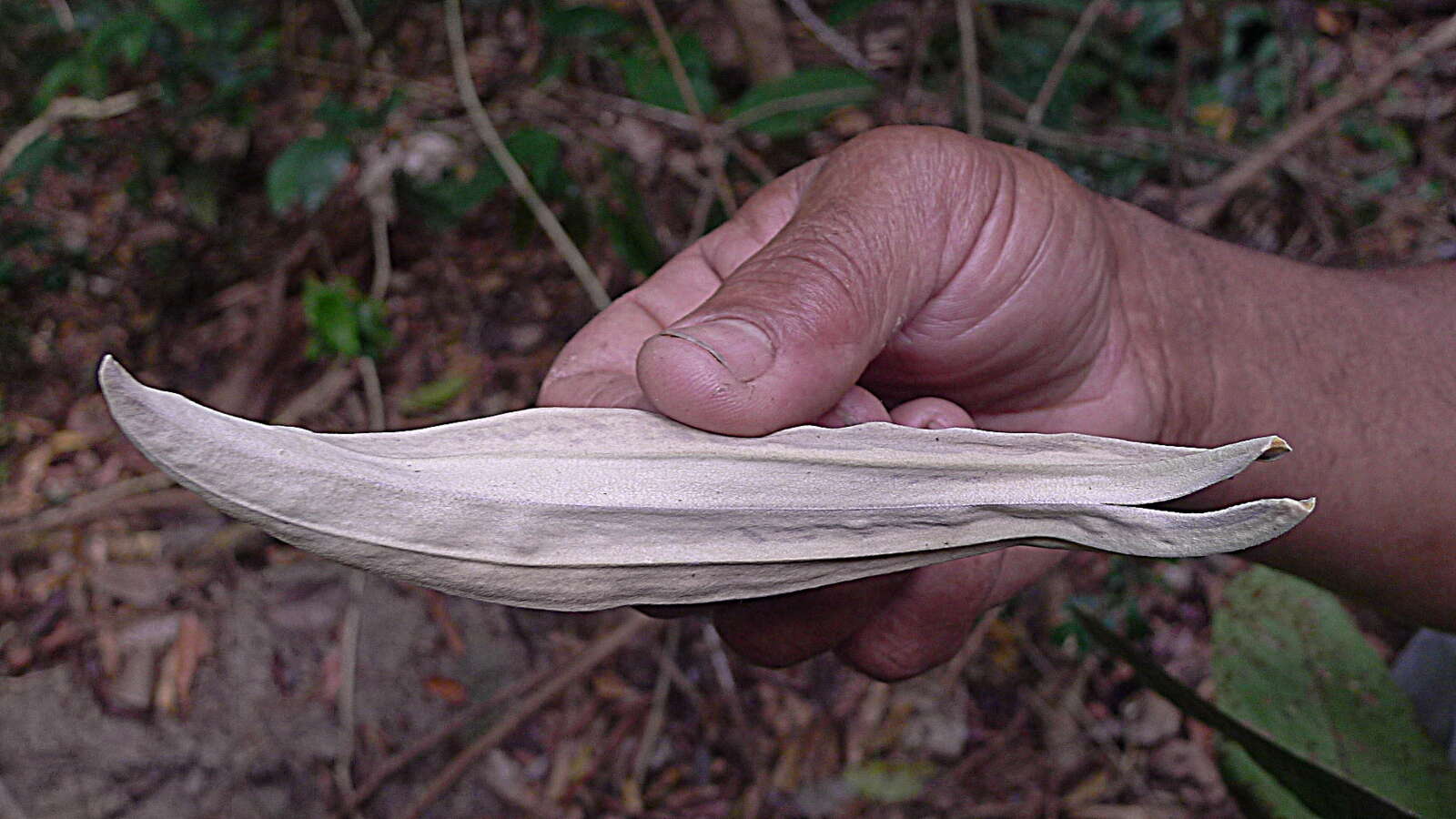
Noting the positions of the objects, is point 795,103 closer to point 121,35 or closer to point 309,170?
point 309,170

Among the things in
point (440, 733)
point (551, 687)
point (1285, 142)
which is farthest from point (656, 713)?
point (1285, 142)

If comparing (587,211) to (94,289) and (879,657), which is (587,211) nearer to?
(879,657)

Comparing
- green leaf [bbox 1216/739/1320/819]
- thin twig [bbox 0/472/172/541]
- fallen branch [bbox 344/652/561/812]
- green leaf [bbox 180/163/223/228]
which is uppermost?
green leaf [bbox 1216/739/1320/819]

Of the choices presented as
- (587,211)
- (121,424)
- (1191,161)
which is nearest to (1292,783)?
(121,424)

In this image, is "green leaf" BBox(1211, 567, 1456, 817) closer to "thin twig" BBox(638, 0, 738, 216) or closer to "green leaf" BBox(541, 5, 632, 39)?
"thin twig" BBox(638, 0, 738, 216)

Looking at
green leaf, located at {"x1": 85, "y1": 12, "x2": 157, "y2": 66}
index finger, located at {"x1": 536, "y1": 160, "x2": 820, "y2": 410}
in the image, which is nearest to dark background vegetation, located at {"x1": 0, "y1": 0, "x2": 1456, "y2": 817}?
green leaf, located at {"x1": 85, "y1": 12, "x2": 157, "y2": 66}

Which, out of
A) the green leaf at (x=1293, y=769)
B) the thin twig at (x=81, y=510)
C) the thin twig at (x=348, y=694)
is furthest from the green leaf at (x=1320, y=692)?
the thin twig at (x=81, y=510)

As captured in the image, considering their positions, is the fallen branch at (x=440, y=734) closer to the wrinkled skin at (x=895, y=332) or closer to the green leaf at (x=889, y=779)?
the green leaf at (x=889, y=779)

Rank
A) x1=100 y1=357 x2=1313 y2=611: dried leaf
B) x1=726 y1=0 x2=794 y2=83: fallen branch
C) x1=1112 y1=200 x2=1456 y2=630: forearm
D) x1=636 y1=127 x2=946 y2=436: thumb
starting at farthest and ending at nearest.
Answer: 1. x1=726 y1=0 x2=794 y2=83: fallen branch
2. x1=1112 y1=200 x2=1456 y2=630: forearm
3. x1=636 y1=127 x2=946 y2=436: thumb
4. x1=100 y1=357 x2=1313 y2=611: dried leaf
